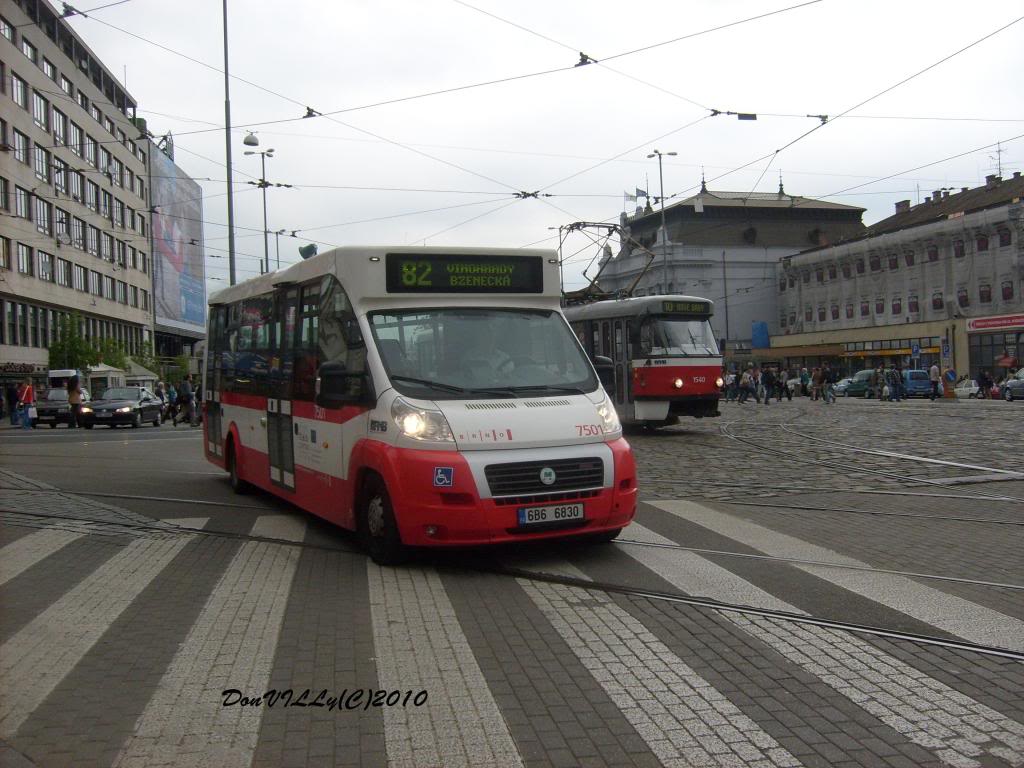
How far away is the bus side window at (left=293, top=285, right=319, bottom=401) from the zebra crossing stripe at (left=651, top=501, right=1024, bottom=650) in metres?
3.84

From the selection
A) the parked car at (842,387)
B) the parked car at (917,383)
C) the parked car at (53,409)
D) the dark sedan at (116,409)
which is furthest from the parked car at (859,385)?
the parked car at (53,409)

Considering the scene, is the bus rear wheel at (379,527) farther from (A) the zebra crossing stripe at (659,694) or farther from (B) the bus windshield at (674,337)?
(B) the bus windshield at (674,337)

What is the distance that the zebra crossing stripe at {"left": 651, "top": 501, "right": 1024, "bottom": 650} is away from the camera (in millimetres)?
5367

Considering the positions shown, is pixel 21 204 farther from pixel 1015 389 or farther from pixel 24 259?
pixel 1015 389

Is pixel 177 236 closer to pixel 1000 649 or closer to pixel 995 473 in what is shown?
pixel 995 473

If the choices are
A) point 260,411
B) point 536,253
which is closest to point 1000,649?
point 536,253

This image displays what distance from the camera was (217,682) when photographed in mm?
4672

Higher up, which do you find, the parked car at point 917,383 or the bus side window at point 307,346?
the bus side window at point 307,346

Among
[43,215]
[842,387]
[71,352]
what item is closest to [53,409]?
[71,352]

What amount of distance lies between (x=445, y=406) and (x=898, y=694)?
3.74m

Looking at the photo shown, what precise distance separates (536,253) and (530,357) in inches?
43.7

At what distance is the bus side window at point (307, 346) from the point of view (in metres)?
8.81

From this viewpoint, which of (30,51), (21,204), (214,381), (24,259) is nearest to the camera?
(214,381)

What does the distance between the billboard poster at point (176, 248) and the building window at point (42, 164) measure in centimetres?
1957
